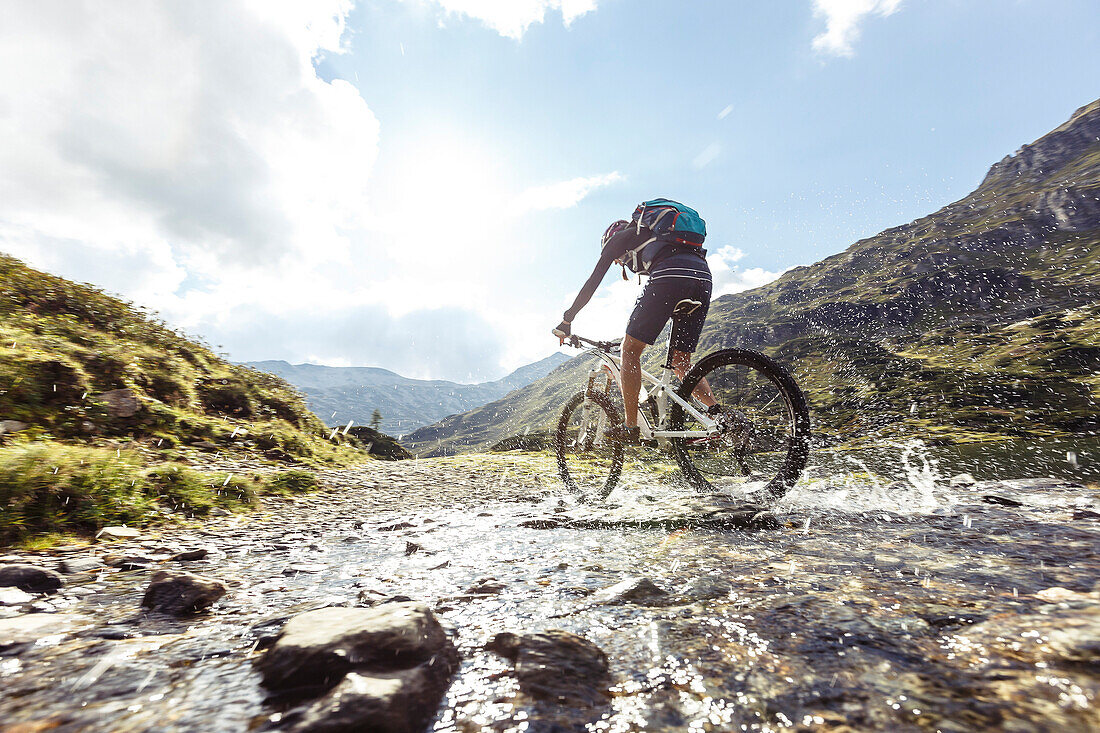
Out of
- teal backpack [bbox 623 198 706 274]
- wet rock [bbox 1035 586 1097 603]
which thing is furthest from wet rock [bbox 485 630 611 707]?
teal backpack [bbox 623 198 706 274]

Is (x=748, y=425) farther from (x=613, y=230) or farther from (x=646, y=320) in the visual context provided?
(x=613, y=230)

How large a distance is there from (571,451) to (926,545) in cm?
652

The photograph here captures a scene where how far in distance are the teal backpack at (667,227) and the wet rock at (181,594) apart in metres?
6.02

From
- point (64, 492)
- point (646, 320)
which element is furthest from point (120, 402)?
point (646, 320)

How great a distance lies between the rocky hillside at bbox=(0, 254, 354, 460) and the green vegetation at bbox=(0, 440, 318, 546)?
4.60 ft

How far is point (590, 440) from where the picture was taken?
8.93 meters

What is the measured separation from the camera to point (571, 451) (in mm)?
9336

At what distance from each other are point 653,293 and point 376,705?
5.61 metres

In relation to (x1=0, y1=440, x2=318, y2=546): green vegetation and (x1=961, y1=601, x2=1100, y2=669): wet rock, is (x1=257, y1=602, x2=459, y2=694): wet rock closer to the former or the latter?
(x1=961, y1=601, x2=1100, y2=669): wet rock

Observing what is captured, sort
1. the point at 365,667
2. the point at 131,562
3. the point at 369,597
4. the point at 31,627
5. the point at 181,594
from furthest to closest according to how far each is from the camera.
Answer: the point at 131,562 < the point at 369,597 < the point at 181,594 < the point at 31,627 < the point at 365,667

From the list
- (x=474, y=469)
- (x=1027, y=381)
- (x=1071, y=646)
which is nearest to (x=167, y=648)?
(x=1071, y=646)

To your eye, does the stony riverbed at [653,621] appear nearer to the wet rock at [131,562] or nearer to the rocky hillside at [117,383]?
the wet rock at [131,562]

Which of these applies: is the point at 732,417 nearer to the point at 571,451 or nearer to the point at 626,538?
the point at 626,538

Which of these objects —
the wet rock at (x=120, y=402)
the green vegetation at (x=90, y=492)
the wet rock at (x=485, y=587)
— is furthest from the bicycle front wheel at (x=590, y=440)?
the wet rock at (x=120, y=402)
